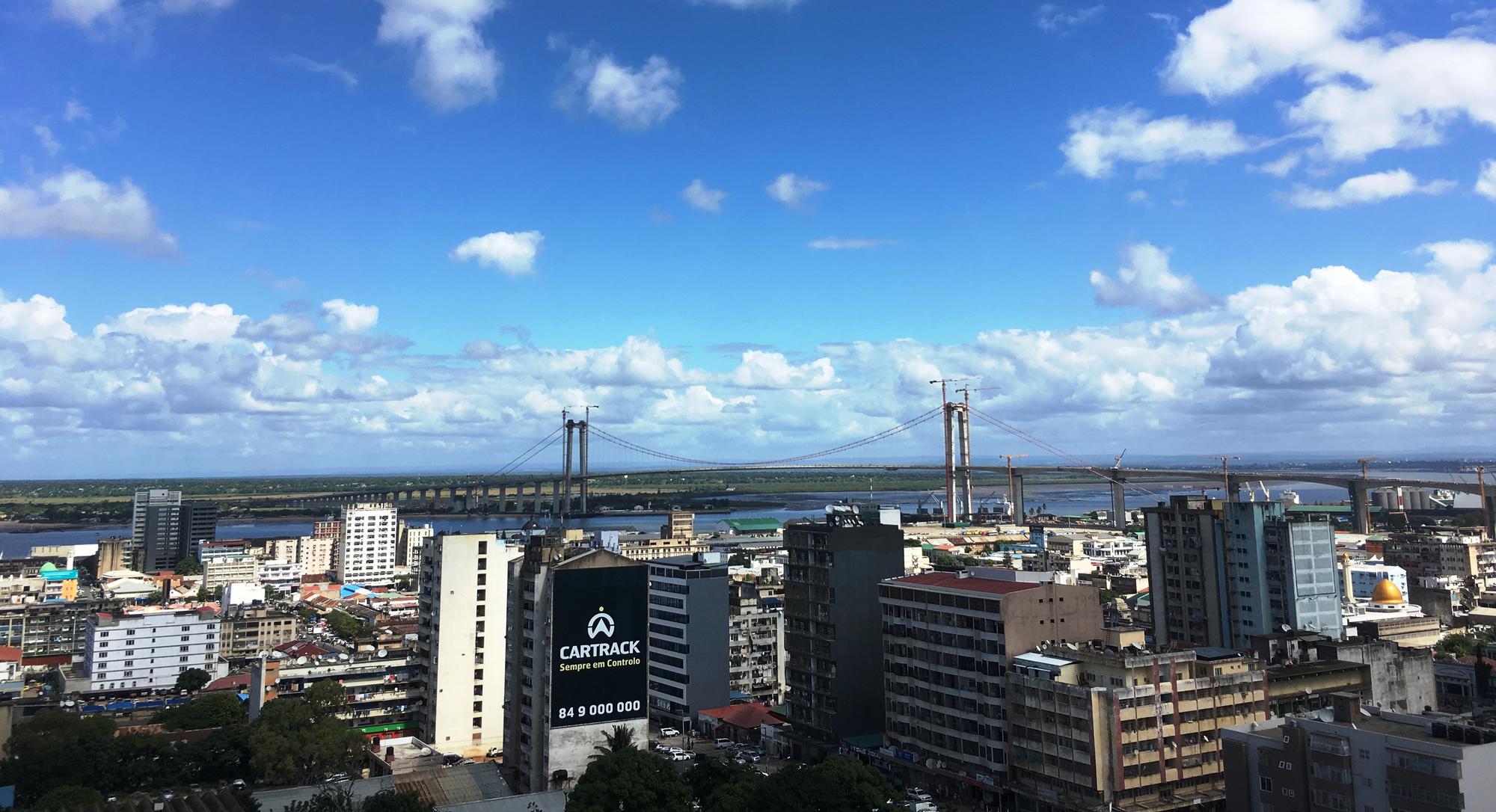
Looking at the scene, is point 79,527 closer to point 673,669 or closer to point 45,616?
point 45,616

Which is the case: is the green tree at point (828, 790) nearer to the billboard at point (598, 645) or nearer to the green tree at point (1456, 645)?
the billboard at point (598, 645)

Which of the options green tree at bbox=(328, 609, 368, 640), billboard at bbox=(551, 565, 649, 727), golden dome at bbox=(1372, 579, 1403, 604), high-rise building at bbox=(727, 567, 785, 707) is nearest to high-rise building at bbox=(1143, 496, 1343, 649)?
golden dome at bbox=(1372, 579, 1403, 604)

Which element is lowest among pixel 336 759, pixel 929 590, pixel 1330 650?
pixel 336 759

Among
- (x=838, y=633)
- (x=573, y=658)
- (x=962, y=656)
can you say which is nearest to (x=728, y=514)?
(x=838, y=633)

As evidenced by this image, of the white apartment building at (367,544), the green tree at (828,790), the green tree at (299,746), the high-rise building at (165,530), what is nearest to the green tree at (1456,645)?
the green tree at (828,790)

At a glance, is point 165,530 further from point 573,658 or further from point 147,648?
point 573,658

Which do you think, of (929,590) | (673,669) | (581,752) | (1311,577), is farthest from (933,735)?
(1311,577)
